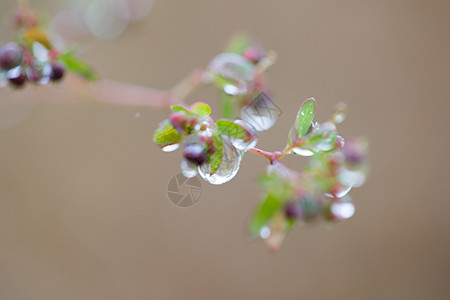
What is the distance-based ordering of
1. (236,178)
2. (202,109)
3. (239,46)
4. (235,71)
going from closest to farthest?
(202,109) < (235,71) < (239,46) < (236,178)

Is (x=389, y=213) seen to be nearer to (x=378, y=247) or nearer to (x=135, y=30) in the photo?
(x=378, y=247)

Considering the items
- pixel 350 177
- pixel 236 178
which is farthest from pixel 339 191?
pixel 236 178

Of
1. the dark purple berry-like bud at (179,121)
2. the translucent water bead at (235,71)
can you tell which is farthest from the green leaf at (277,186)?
the translucent water bead at (235,71)

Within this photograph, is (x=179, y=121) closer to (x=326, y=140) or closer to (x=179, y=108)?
(x=179, y=108)

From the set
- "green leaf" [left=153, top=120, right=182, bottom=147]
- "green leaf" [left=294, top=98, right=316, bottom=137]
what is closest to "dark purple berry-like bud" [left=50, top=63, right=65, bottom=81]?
"green leaf" [left=153, top=120, right=182, bottom=147]

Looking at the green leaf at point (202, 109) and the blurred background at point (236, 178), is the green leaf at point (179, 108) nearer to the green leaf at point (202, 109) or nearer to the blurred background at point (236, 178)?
the green leaf at point (202, 109)

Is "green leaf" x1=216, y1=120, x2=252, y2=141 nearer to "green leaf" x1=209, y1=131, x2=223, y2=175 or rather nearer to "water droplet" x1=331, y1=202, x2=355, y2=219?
"green leaf" x1=209, y1=131, x2=223, y2=175
